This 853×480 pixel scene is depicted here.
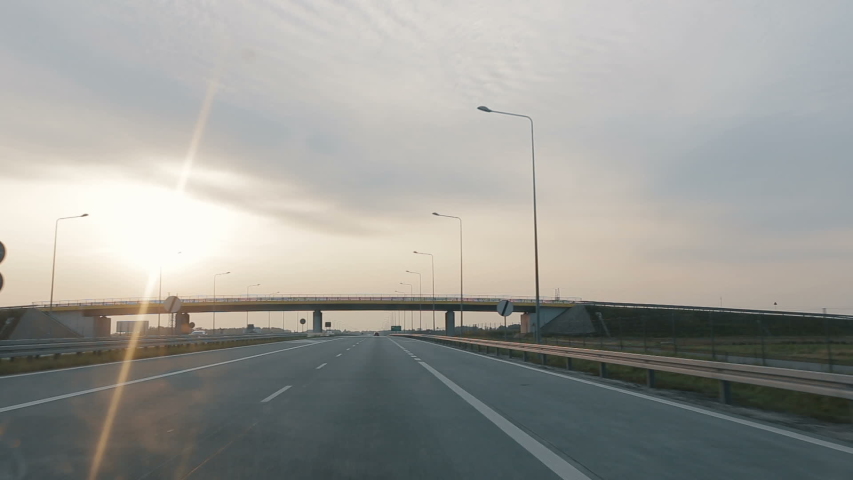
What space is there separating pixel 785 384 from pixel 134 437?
364 inches

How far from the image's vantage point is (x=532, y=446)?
23.7 feet

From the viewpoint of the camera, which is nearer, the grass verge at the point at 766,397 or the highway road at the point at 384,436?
the highway road at the point at 384,436

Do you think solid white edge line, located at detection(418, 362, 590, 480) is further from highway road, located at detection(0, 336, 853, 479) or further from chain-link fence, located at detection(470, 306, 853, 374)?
chain-link fence, located at detection(470, 306, 853, 374)

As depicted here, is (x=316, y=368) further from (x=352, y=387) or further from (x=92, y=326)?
(x=92, y=326)

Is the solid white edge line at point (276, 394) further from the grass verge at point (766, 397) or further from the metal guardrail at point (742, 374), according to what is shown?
the grass verge at point (766, 397)

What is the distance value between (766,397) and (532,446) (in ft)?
26.5

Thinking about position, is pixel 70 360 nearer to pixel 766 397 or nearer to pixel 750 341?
pixel 766 397

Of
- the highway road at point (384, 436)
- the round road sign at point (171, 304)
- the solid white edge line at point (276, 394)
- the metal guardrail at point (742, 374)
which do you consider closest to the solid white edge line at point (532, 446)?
the highway road at point (384, 436)

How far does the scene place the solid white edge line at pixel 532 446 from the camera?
5.96 m

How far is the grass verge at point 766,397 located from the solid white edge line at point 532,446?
4.82 meters

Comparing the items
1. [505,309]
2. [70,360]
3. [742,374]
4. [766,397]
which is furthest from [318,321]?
[742,374]

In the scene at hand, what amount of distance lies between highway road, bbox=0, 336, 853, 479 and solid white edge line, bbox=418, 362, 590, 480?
0.03 m

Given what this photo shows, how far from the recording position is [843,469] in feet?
19.7

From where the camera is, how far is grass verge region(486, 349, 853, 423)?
10.4m
